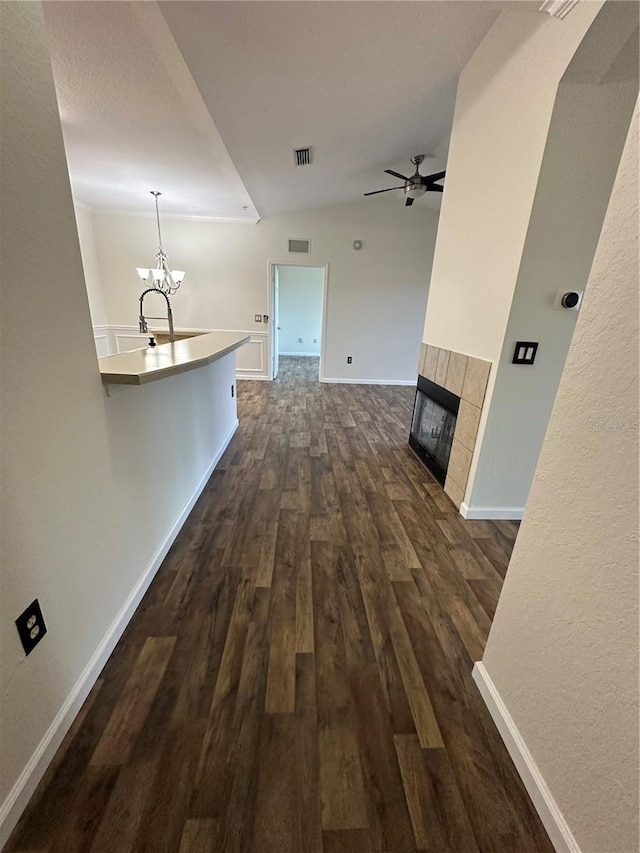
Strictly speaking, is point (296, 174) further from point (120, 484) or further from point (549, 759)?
point (549, 759)

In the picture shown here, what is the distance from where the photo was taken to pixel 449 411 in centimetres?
257

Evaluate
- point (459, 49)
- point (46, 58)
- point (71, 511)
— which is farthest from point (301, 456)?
point (459, 49)

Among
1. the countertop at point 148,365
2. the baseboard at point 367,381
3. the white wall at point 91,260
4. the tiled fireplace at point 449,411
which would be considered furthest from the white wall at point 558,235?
the white wall at point 91,260

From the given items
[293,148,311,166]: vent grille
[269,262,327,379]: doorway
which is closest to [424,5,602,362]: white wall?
[293,148,311,166]: vent grille

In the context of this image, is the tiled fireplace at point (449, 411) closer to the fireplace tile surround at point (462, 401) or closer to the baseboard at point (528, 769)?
the fireplace tile surround at point (462, 401)

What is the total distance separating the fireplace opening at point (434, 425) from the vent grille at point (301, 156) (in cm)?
242

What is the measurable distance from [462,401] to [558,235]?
1048mm

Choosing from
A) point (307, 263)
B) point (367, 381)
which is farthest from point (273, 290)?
point (367, 381)

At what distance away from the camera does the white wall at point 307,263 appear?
5363 mm

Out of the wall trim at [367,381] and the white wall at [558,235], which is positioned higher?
the white wall at [558,235]

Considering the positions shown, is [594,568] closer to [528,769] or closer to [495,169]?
[528,769]

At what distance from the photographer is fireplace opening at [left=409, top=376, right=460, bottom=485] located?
2.58 meters

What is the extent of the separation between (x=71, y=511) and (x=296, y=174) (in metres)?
4.14

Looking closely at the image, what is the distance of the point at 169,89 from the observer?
2.17 metres
